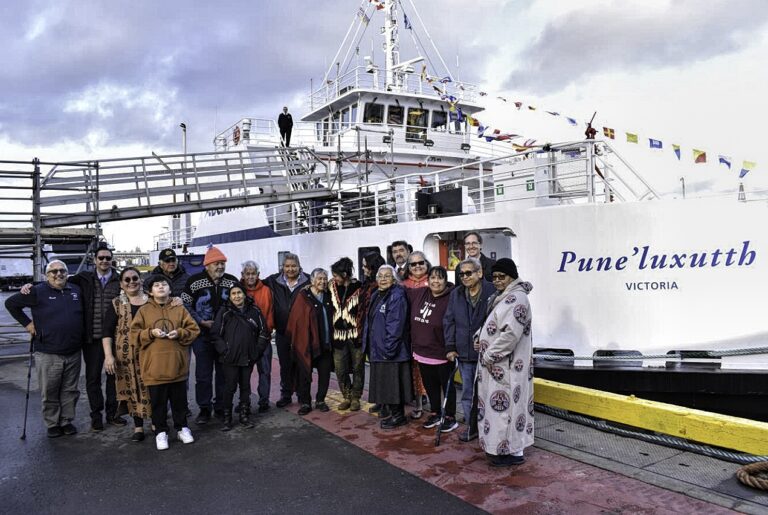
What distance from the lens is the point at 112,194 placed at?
388 inches

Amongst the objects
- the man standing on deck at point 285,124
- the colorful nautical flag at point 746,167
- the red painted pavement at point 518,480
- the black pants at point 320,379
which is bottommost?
the red painted pavement at point 518,480

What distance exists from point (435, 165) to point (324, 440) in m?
11.9

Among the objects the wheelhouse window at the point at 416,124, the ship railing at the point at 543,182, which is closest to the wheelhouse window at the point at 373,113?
the wheelhouse window at the point at 416,124

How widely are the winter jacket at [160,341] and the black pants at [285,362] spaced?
4.91 feet

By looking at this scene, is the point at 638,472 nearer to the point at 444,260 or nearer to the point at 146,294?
the point at 146,294

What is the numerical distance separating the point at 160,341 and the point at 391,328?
211 centimetres

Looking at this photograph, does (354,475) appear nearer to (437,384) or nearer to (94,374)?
(437,384)

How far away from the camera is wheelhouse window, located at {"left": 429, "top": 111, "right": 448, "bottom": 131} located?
16.9m

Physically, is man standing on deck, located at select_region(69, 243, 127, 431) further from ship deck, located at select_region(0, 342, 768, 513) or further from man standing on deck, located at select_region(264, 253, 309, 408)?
man standing on deck, located at select_region(264, 253, 309, 408)

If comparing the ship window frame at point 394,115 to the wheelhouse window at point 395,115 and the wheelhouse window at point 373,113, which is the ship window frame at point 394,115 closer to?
the wheelhouse window at point 395,115

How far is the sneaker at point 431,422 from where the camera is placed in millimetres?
5352

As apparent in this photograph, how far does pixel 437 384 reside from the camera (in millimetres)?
5363

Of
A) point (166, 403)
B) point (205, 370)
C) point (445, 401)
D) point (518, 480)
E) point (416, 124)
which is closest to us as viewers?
point (518, 480)

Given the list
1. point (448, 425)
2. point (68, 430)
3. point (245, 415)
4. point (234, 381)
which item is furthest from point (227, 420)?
point (448, 425)
